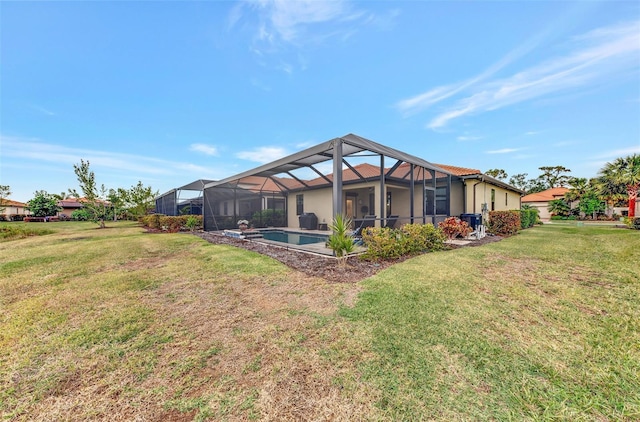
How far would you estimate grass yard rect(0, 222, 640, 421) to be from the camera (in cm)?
183

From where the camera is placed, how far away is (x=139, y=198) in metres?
23.1

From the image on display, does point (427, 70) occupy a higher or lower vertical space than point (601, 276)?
higher

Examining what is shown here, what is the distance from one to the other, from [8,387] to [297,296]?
3.00m

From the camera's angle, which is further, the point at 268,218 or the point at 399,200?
the point at 268,218

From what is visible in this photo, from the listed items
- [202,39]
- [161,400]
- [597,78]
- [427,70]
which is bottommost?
[161,400]

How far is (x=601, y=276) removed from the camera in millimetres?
4777

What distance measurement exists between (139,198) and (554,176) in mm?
60154

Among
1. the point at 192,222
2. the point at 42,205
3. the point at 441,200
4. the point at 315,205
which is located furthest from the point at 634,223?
the point at 42,205

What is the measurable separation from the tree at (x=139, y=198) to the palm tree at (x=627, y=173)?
39.0 m

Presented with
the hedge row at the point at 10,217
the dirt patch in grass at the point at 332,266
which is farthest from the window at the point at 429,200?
the hedge row at the point at 10,217

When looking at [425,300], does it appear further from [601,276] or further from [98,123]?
[98,123]

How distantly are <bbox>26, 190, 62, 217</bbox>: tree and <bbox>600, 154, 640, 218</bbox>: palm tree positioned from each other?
60918mm

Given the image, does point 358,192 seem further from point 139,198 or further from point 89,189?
point 139,198

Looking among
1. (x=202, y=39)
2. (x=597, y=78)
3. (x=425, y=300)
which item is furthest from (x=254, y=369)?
(x=597, y=78)
